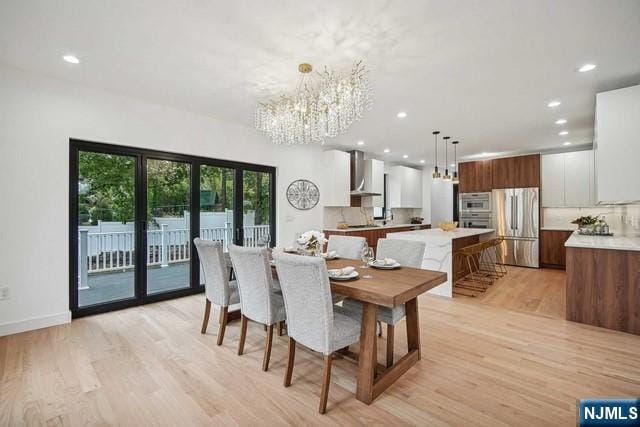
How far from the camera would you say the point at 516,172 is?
20.7ft

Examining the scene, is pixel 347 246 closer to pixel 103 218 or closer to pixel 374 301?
pixel 374 301

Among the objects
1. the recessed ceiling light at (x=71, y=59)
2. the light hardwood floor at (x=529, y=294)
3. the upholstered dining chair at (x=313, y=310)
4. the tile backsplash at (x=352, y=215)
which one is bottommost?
the light hardwood floor at (x=529, y=294)

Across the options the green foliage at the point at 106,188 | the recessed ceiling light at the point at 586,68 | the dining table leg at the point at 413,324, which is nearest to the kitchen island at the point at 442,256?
the dining table leg at the point at 413,324

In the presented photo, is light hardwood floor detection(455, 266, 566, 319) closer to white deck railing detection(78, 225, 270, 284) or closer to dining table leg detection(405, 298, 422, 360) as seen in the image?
dining table leg detection(405, 298, 422, 360)

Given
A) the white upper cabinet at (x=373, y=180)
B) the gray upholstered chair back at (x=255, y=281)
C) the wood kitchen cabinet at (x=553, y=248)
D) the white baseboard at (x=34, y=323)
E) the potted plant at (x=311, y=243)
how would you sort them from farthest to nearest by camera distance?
1. the white upper cabinet at (x=373, y=180)
2. the wood kitchen cabinet at (x=553, y=248)
3. the white baseboard at (x=34, y=323)
4. the potted plant at (x=311, y=243)
5. the gray upholstered chair back at (x=255, y=281)

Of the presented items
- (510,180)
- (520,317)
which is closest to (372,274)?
(520,317)

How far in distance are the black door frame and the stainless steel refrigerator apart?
5.20 metres

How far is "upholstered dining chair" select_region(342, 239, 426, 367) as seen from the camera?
2205mm

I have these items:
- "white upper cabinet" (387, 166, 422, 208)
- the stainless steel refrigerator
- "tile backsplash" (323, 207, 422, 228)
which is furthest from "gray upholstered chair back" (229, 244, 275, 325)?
the stainless steel refrigerator

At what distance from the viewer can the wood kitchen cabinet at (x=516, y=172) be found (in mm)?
6109

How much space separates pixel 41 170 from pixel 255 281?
269cm

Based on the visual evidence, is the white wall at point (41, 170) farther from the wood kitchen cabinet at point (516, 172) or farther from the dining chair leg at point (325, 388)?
the wood kitchen cabinet at point (516, 172)

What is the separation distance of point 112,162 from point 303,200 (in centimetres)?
303

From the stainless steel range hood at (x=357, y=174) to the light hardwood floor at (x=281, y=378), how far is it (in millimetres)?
3591
